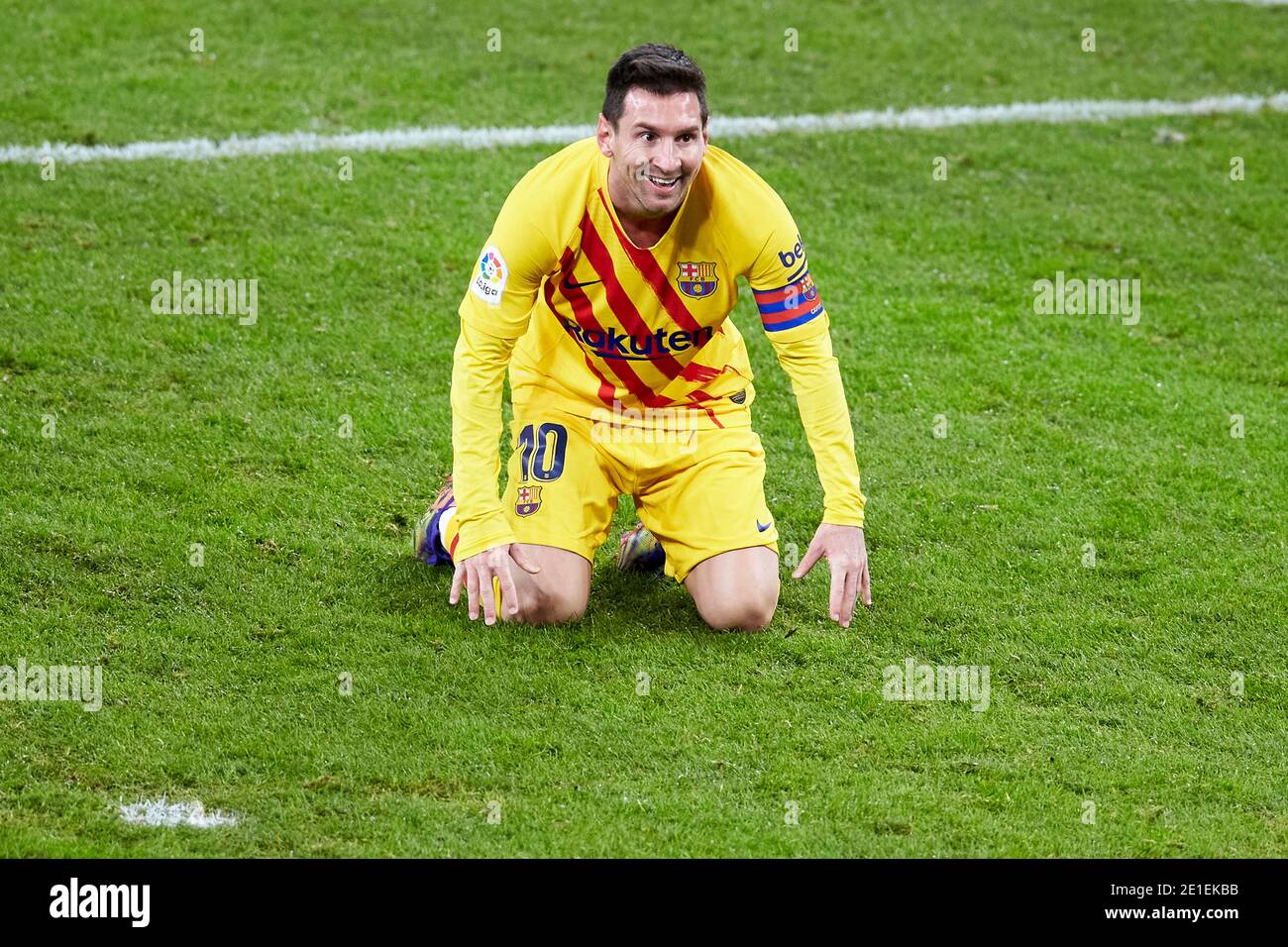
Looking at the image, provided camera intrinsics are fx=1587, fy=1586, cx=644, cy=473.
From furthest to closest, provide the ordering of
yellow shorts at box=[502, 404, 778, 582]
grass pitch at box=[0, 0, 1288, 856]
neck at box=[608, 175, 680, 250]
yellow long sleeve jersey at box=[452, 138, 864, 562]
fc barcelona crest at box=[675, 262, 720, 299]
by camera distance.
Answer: yellow shorts at box=[502, 404, 778, 582], fc barcelona crest at box=[675, 262, 720, 299], neck at box=[608, 175, 680, 250], yellow long sleeve jersey at box=[452, 138, 864, 562], grass pitch at box=[0, 0, 1288, 856]

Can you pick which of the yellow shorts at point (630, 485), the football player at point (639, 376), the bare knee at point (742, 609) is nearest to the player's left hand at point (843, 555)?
the football player at point (639, 376)

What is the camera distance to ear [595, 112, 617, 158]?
5.03m

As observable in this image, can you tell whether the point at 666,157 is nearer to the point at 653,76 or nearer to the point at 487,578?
the point at 653,76

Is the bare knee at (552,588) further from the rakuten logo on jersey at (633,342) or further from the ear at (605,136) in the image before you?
the ear at (605,136)

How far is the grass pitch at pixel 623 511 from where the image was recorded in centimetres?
473

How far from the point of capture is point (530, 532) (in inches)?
225

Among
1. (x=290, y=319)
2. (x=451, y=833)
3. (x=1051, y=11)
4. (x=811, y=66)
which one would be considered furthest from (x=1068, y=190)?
(x=451, y=833)

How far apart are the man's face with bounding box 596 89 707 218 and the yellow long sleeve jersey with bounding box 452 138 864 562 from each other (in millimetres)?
224

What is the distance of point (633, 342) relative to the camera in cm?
561

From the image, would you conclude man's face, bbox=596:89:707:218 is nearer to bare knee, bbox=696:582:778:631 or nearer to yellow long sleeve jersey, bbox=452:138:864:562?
yellow long sleeve jersey, bbox=452:138:864:562

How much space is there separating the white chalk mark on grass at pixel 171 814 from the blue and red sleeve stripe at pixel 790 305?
2296mm

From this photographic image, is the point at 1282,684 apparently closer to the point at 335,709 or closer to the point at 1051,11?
the point at 335,709

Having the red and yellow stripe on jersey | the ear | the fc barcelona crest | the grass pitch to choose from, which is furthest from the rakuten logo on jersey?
the grass pitch

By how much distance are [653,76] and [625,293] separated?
2.75ft
